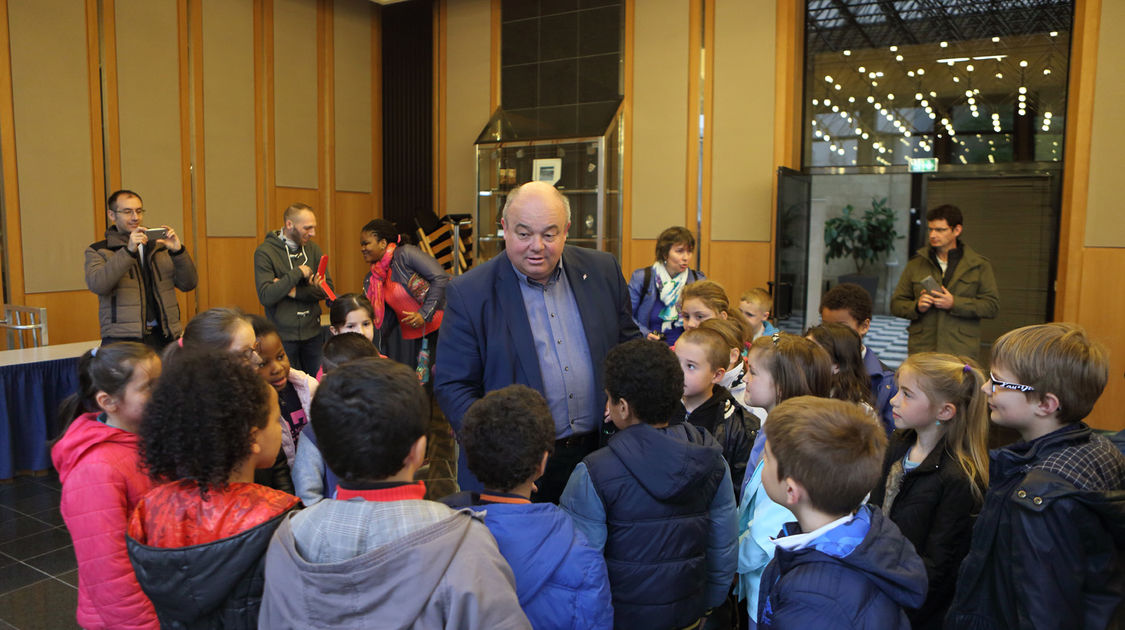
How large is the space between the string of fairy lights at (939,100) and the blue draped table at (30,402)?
6547 millimetres

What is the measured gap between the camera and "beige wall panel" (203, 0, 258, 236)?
24.7 ft

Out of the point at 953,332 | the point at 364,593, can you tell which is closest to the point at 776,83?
the point at 953,332

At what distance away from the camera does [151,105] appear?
7.06 metres

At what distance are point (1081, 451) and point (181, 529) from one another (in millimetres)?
2029

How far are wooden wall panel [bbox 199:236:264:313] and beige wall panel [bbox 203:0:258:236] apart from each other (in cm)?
7

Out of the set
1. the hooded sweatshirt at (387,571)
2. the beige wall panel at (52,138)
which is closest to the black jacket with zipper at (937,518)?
the hooded sweatshirt at (387,571)

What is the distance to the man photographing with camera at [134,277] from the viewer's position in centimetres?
469

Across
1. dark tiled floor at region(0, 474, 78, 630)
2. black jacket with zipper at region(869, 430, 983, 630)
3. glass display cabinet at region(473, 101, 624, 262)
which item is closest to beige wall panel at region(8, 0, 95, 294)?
dark tiled floor at region(0, 474, 78, 630)

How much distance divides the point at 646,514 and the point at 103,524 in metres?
1.28

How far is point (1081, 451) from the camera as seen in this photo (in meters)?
1.79

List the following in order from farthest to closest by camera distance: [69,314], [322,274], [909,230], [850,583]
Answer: [909,230], [69,314], [322,274], [850,583]

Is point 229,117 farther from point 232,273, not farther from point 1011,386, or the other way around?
point 1011,386

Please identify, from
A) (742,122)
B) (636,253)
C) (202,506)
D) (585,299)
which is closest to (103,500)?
(202,506)

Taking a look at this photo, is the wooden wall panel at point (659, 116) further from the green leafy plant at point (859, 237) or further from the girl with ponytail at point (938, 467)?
the girl with ponytail at point (938, 467)
